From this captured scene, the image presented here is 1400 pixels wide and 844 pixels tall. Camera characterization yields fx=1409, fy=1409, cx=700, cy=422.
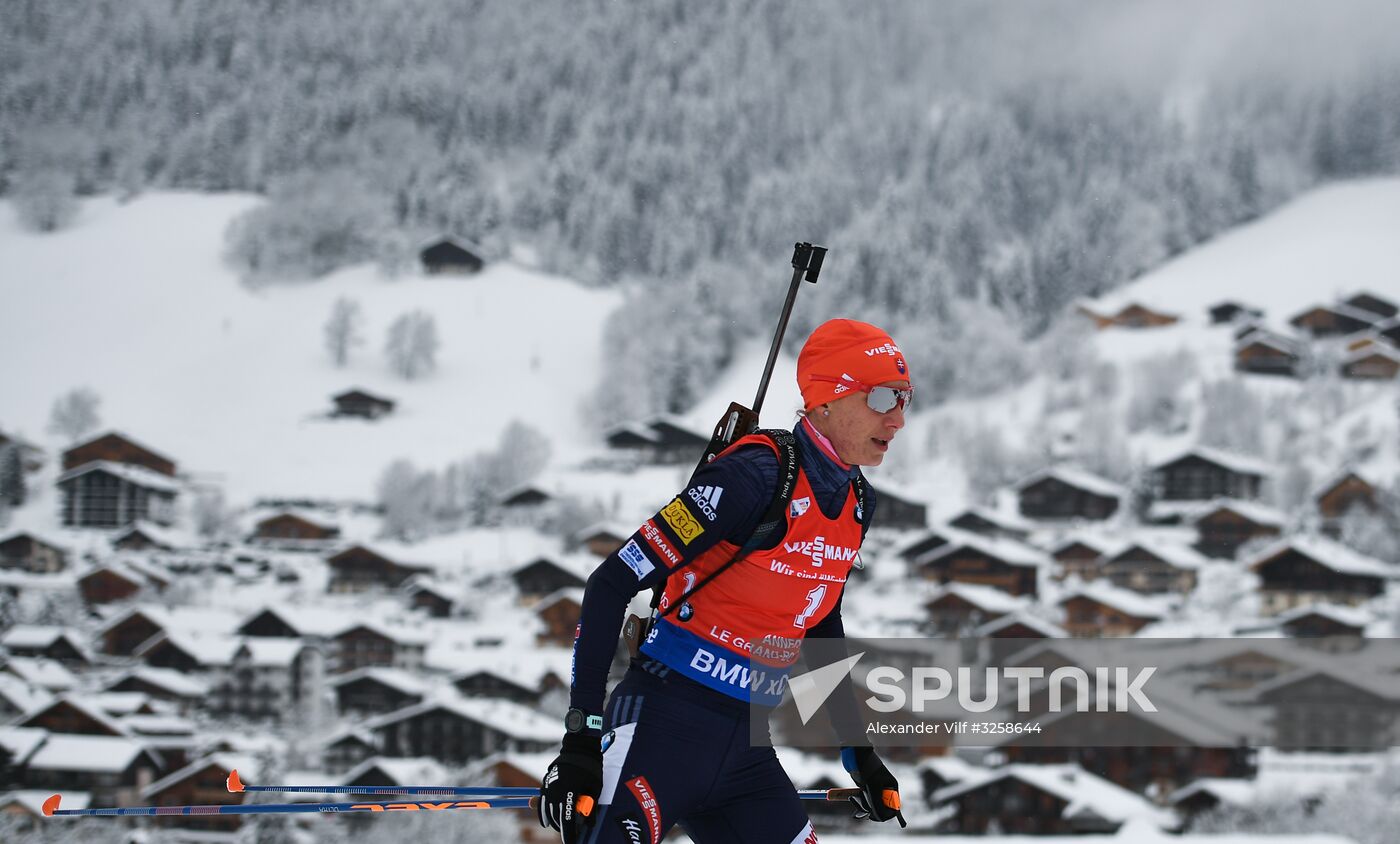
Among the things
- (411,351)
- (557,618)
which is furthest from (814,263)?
(411,351)

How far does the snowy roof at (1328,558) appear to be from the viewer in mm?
40500

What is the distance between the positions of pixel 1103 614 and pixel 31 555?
111 ft

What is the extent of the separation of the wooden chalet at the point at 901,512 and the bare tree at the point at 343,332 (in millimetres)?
33059

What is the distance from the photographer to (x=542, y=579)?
41.7 m

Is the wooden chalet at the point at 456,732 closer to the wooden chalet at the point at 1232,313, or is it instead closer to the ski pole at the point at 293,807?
the ski pole at the point at 293,807

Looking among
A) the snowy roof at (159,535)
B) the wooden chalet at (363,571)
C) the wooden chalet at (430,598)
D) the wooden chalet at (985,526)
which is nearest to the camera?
the wooden chalet at (430,598)

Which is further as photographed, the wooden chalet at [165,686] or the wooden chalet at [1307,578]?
the wooden chalet at [1307,578]

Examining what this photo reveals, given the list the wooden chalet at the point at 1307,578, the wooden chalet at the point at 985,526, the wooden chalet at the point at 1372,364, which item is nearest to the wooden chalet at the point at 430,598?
the wooden chalet at the point at 985,526

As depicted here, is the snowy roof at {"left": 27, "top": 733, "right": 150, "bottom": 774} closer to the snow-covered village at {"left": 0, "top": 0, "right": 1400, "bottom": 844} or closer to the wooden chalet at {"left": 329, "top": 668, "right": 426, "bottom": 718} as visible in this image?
the snow-covered village at {"left": 0, "top": 0, "right": 1400, "bottom": 844}

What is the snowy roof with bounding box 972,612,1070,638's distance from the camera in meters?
34.0

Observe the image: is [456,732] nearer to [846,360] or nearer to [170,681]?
[170,681]

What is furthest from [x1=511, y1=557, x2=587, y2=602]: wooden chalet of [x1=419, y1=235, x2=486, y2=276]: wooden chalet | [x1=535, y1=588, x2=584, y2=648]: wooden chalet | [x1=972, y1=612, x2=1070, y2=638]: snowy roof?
[x1=419, y1=235, x2=486, y2=276]: wooden chalet

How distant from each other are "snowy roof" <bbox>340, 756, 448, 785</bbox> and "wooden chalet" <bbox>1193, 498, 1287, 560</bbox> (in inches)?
1073

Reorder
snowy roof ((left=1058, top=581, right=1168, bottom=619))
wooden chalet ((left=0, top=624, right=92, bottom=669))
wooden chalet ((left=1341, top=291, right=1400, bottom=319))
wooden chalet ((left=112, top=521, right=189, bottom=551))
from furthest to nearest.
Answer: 1. wooden chalet ((left=1341, top=291, right=1400, bottom=319))
2. wooden chalet ((left=112, top=521, right=189, bottom=551))
3. snowy roof ((left=1058, top=581, right=1168, bottom=619))
4. wooden chalet ((left=0, top=624, right=92, bottom=669))
